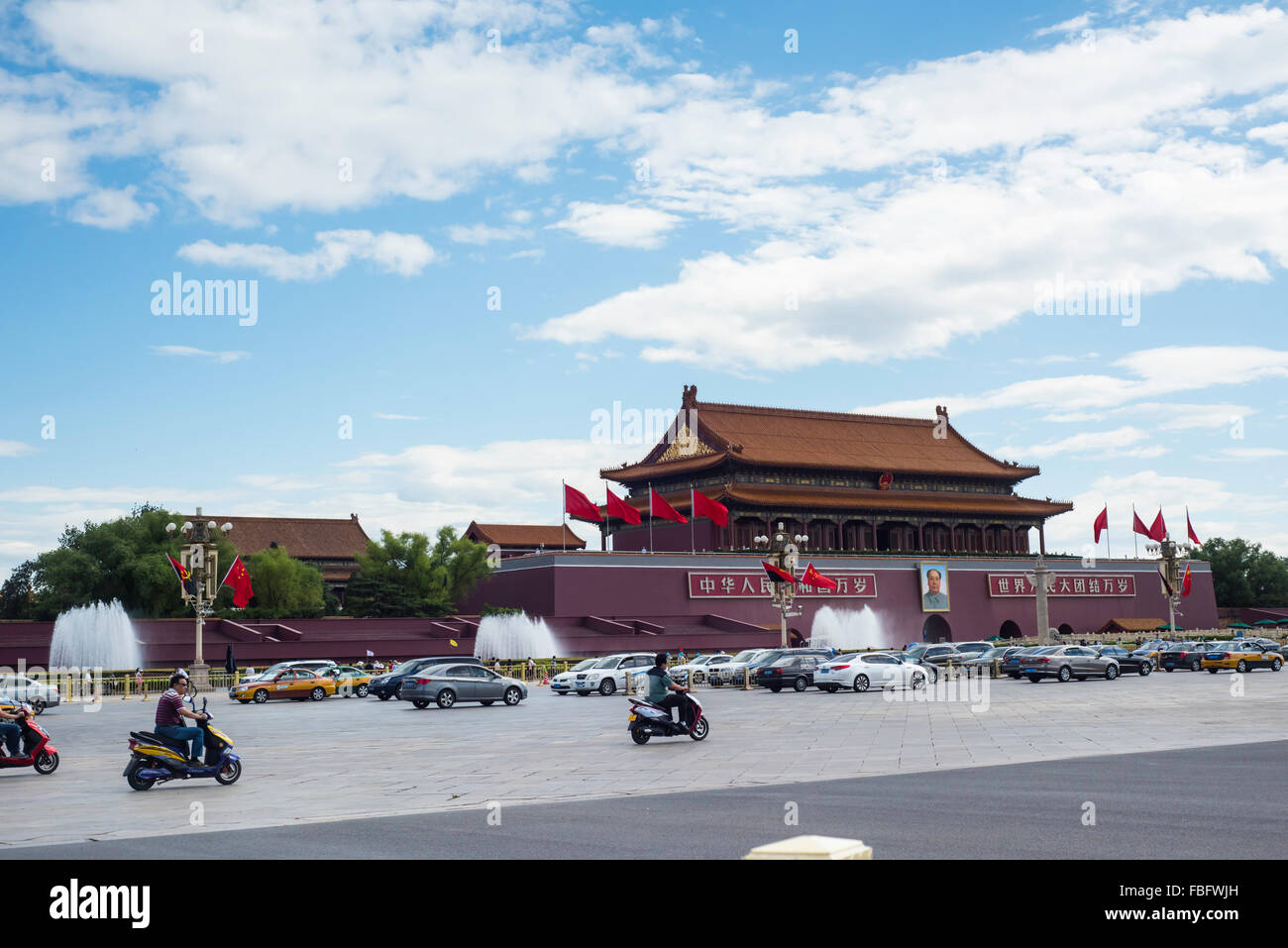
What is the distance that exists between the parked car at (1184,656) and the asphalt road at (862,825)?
112ft

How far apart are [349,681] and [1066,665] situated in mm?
22163

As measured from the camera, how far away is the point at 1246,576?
3519 inches

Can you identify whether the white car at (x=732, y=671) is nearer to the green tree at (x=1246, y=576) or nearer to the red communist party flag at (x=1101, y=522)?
the red communist party flag at (x=1101, y=522)

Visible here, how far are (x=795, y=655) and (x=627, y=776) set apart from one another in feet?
75.2

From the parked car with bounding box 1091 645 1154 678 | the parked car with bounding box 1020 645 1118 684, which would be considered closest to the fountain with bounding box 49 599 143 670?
the parked car with bounding box 1020 645 1118 684

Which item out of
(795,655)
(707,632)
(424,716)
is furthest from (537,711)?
(707,632)

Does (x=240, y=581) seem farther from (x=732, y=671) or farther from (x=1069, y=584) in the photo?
(x=1069, y=584)

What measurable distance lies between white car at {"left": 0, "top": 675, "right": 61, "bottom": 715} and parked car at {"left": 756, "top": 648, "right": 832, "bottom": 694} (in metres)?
18.9

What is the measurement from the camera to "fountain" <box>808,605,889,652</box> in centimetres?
6119

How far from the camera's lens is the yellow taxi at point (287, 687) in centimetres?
3616

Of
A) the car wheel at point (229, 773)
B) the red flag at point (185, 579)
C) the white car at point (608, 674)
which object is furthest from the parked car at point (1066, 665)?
the car wheel at point (229, 773)

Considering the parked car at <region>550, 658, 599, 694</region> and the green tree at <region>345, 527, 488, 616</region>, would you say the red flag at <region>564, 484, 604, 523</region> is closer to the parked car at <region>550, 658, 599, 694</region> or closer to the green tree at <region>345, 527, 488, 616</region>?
the green tree at <region>345, 527, 488, 616</region>
